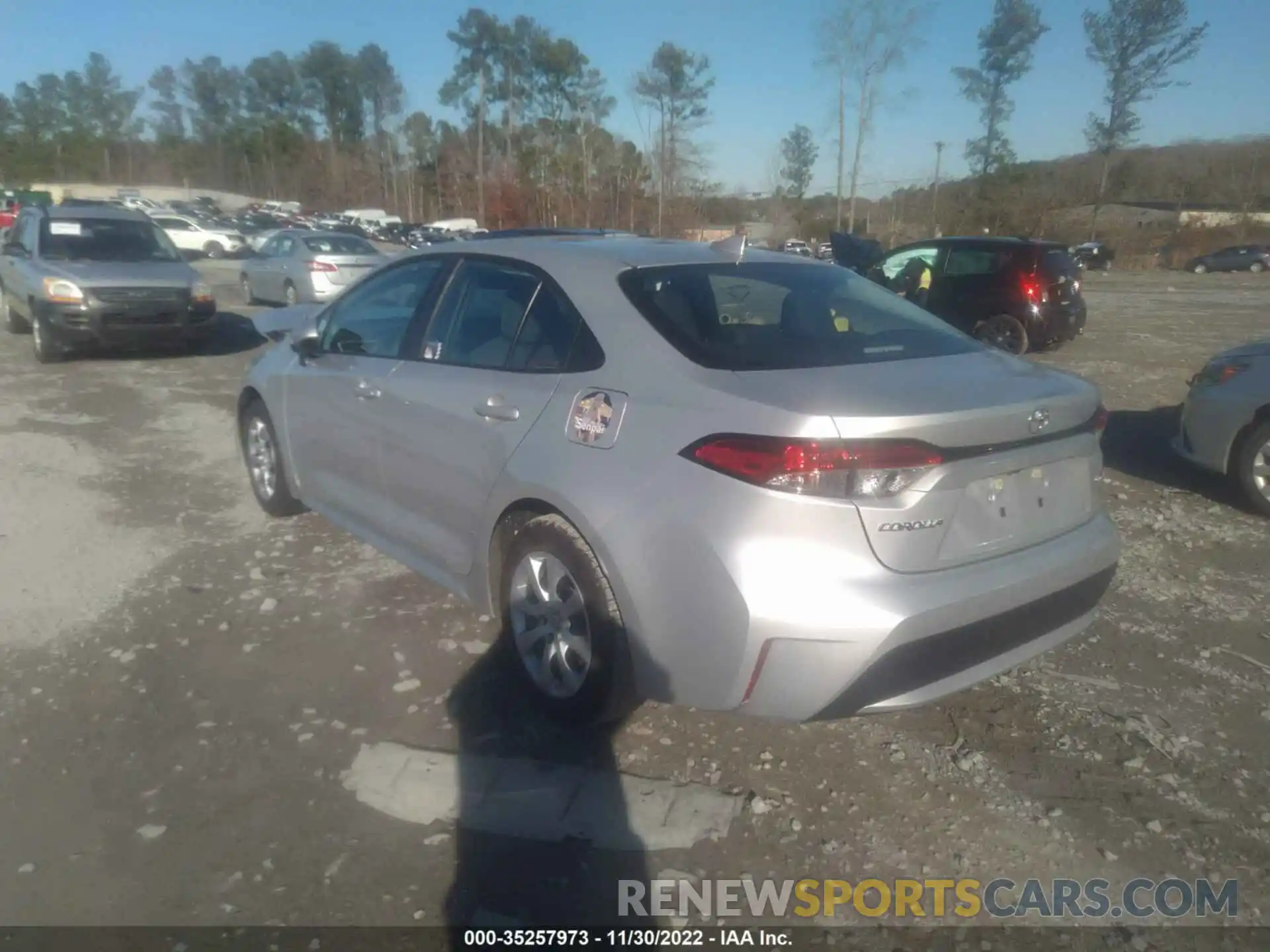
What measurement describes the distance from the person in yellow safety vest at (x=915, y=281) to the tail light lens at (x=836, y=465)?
9943 mm

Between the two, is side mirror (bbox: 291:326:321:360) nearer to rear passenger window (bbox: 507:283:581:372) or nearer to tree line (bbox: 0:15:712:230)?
rear passenger window (bbox: 507:283:581:372)

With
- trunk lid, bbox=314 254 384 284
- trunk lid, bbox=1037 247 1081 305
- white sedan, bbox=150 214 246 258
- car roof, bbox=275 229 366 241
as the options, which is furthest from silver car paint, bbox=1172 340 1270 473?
white sedan, bbox=150 214 246 258

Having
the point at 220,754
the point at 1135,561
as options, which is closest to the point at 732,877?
the point at 220,754

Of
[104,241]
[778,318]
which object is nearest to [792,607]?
[778,318]

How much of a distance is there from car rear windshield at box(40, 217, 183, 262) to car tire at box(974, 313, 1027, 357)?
9993mm

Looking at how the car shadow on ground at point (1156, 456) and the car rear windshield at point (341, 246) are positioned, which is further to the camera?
the car rear windshield at point (341, 246)

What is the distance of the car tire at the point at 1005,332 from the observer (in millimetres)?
12227

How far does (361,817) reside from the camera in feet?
9.89

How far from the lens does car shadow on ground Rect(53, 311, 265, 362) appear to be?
36.6ft

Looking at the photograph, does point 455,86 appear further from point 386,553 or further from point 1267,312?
point 386,553

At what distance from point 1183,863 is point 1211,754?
2.20ft

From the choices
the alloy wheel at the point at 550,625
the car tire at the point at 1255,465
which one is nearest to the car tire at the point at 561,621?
the alloy wheel at the point at 550,625

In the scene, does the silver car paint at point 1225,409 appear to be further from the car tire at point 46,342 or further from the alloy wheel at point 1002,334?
the car tire at point 46,342

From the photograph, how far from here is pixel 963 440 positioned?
2.77m
